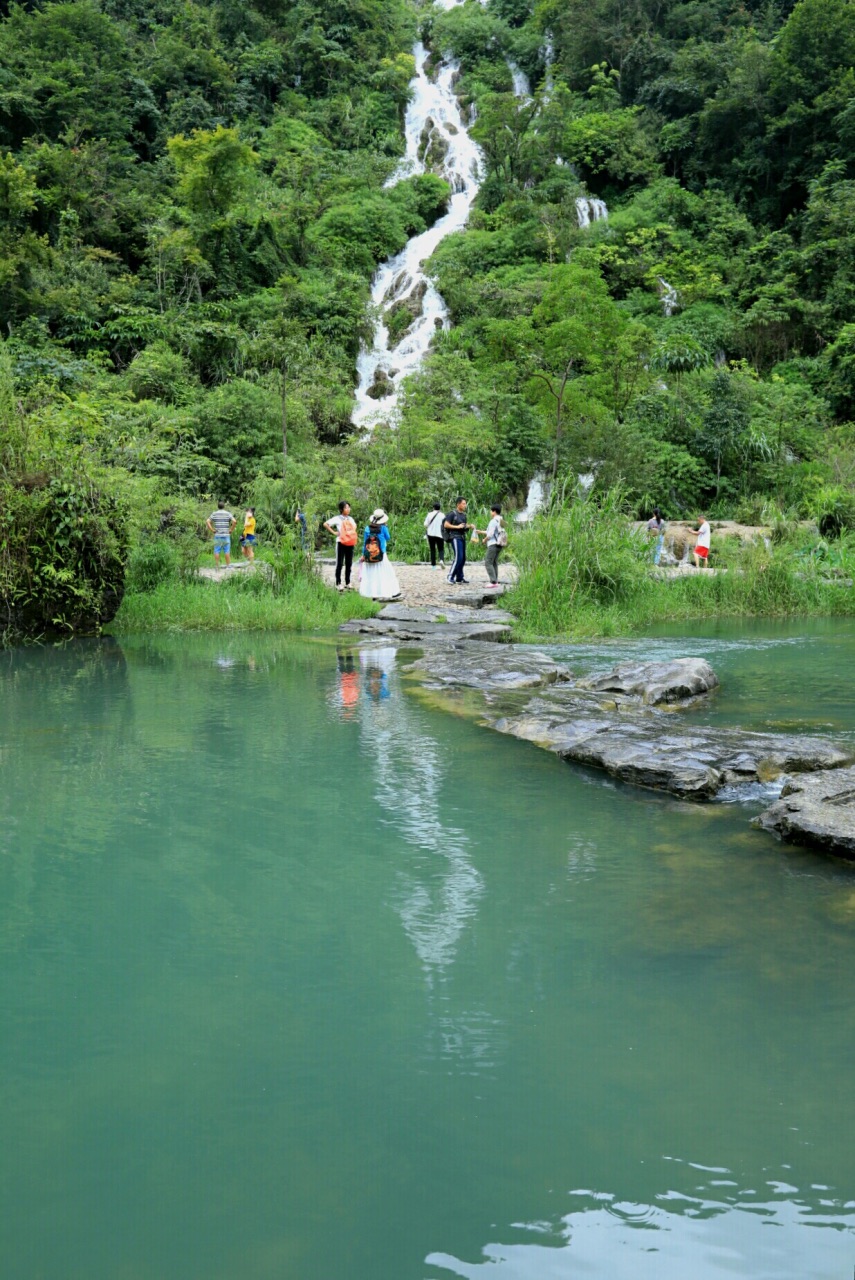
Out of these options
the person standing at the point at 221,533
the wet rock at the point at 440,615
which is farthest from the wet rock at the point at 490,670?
the person standing at the point at 221,533

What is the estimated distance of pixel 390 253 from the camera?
134 feet

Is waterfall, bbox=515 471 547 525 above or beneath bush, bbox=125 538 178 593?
above

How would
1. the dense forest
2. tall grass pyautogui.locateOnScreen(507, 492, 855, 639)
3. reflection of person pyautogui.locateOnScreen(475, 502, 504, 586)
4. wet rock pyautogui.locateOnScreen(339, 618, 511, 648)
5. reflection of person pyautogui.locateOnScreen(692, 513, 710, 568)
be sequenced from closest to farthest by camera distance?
wet rock pyautogui.locateOnScreen(339, 618, 511, 648)
tall grass pyautogui.locateOnScreen(507, 492, 855, 639)
reflection of person pyautogui.locateOnScreen(475, 502, 504, 586)
reflection of person pyautogui.locateOnScreen(692, 513, 710, 568)
the dense forest

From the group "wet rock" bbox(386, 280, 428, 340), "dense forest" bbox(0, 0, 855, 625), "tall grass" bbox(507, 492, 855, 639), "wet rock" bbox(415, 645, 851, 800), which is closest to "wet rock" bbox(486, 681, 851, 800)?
"wet rock" bbox(415, 645, 851, 800)

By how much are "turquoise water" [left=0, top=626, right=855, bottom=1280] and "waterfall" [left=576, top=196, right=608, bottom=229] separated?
40519mm

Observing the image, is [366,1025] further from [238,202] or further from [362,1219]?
[238,202]

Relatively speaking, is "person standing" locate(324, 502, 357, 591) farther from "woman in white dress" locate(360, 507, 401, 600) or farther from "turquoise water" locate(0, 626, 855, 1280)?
"turquoise water" locate(0, 626, 855, 1280)

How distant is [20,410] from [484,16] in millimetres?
54300

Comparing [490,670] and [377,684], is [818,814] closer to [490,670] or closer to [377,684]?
A: [490,670]

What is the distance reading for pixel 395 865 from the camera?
491cm

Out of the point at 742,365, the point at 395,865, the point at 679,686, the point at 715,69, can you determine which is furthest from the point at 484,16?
the point at 395,865

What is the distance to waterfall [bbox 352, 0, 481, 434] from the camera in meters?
33.4

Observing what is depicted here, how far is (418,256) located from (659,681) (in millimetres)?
35233

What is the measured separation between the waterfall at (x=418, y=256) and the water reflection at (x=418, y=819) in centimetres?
2107
